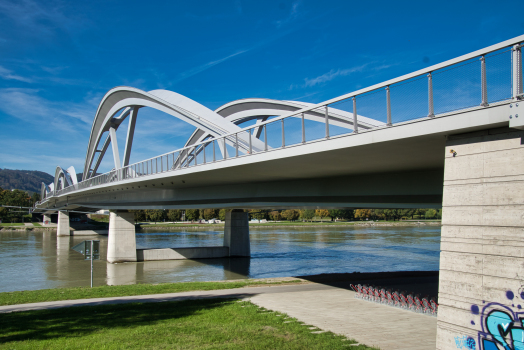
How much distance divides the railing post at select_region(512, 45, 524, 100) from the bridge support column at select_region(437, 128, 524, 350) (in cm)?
56

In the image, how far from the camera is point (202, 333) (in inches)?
322

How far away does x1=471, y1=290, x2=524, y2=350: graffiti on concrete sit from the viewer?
5.55 meters

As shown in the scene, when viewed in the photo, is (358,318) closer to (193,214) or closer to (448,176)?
(448,176)

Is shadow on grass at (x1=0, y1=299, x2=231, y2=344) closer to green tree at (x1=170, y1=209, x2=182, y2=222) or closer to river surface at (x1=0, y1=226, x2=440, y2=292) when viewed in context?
river surface at (x1=0, y1=226, x2=440, y2=292)

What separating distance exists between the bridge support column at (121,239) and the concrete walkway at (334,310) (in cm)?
2097

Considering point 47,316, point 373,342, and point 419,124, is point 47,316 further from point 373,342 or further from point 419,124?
point 419,124

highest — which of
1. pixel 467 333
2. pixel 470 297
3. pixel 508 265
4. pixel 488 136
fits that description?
pixel 488 136

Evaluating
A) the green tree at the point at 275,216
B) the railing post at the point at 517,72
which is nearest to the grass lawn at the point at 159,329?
the railing post at the point at 517,72

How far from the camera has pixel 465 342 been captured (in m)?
6.09

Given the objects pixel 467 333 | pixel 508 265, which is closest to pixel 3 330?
pixel 467 333

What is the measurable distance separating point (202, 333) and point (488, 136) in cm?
650

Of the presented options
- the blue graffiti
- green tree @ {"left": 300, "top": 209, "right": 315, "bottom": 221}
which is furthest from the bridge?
green tree @ {"left": 300, "top": 209, "right": 315, "bottom": 221}

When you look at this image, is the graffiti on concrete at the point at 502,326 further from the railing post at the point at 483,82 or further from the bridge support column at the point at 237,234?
the bridge support column at the point at 237,234

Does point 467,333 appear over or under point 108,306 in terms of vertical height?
over
